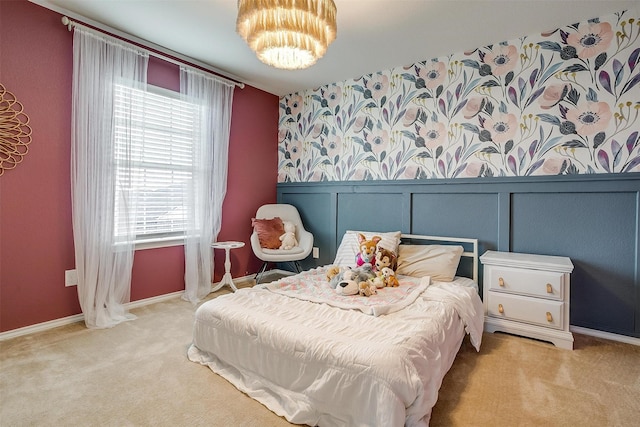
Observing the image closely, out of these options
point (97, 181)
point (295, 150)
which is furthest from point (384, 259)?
point (97, 181)

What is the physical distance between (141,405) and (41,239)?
1.72m

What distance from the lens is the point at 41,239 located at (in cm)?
250

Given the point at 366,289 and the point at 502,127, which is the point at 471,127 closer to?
the point at 502,127

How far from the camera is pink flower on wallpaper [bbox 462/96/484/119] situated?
299 cm

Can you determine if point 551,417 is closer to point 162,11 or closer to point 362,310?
point 362,310

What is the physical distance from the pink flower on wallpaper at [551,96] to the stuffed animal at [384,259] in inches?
70.2

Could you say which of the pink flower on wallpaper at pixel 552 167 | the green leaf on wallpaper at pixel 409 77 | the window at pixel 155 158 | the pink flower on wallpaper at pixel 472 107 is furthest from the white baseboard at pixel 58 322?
the pink flower on wallpaper at pixel 552 167

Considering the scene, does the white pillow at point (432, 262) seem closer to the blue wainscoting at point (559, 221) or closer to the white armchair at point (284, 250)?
the blue wainscoting at point (559, 221)

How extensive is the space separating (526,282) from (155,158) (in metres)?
3.42

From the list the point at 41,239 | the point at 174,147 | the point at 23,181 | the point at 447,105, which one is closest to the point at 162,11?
the point at 174,147

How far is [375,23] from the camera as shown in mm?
2611

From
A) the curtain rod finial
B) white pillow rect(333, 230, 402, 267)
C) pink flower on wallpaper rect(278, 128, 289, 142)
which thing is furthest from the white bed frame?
the curtain rod finial

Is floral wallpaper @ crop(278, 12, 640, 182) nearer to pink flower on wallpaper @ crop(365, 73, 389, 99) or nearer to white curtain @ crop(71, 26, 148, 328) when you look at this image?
pink flower on wallpaper @ crop(365, 73, 389, 99)

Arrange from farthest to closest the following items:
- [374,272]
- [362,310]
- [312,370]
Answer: [374,272] < [362,310] < [312,370]
